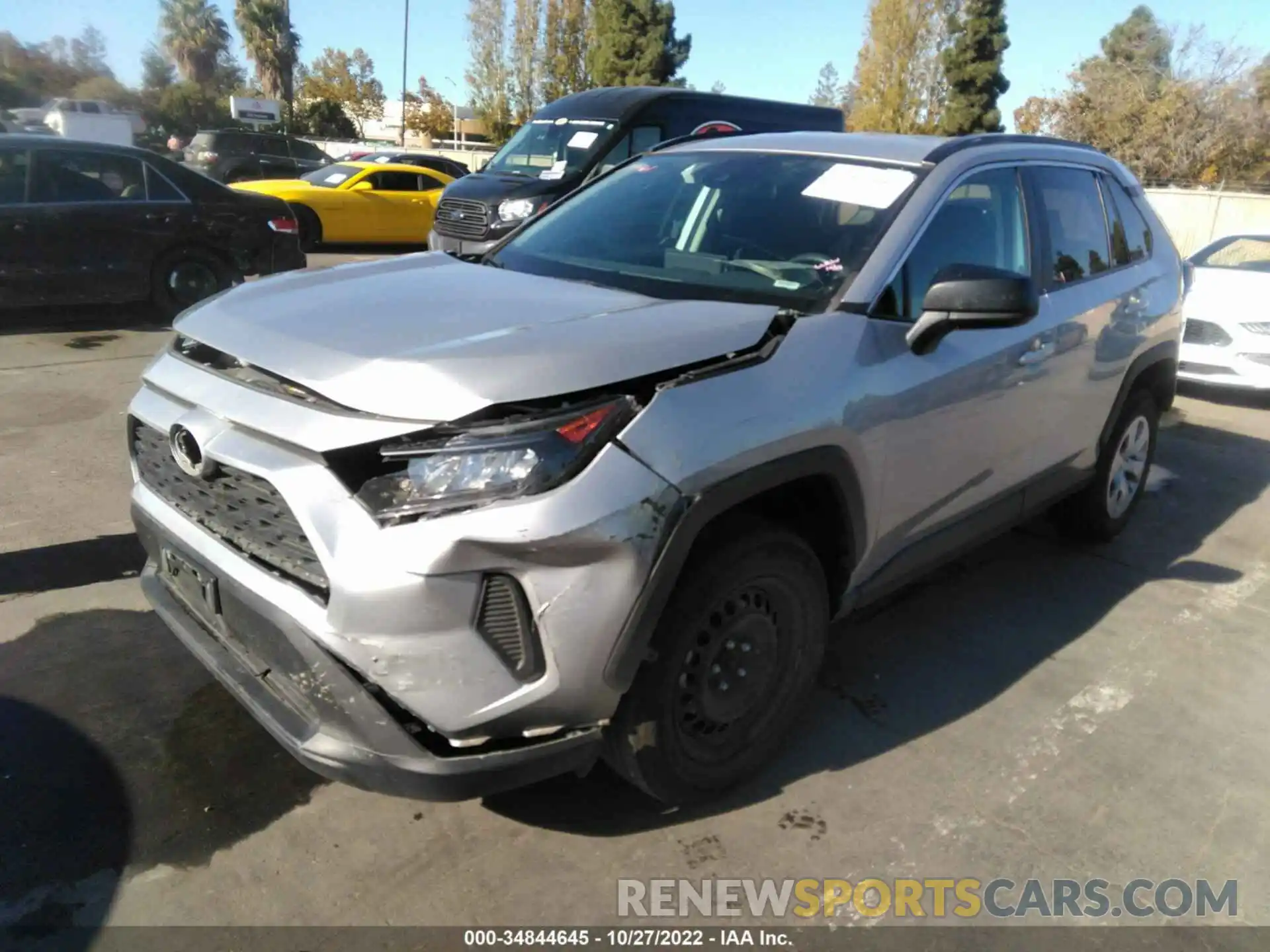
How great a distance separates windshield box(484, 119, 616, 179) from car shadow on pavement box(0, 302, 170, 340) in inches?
173

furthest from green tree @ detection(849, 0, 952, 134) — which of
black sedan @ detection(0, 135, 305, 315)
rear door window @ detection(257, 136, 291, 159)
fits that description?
black sedan @ detection(0, 135, 305, 315)

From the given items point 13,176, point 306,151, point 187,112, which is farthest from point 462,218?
point 187,112

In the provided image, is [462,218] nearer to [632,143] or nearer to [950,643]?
[632,143]

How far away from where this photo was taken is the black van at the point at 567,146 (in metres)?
10.6

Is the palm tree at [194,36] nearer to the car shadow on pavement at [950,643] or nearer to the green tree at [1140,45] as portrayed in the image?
the green tree at [1140,45]

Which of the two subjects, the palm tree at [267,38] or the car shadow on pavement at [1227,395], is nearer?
the car shadow on pavement at [1227,395]

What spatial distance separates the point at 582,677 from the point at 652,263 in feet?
5.29

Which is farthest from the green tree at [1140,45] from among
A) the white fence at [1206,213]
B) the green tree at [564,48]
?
the green tree at [564,48]

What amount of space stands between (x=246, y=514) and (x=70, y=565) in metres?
2.16

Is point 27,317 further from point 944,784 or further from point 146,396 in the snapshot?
point 944,784

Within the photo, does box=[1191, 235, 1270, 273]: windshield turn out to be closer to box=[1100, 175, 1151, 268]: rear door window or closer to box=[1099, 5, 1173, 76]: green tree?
box=[1100, 175, 1151, 268]: rear door window

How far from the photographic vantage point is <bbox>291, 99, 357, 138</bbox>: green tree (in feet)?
154

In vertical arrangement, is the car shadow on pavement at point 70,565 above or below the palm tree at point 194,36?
below

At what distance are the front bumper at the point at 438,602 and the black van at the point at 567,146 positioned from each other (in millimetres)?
8430
